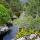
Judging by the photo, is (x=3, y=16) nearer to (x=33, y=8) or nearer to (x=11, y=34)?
(x=11, y=34)

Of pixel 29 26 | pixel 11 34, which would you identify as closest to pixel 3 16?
pixel 11 34

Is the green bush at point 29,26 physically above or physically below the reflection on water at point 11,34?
above

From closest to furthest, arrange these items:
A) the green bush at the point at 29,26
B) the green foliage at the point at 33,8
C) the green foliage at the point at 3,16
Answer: the green bush at the point at 29,26 → the green foliage at the point at 33,8 → the green foliage at the point at 3,16

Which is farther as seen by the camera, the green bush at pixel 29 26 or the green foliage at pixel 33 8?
the green foliage at pixel 33 8

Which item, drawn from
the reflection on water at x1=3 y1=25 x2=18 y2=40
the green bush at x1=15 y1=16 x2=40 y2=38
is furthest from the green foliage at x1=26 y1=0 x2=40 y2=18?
the reflection on water at x1=3 y1=25 x2=18 y2=40

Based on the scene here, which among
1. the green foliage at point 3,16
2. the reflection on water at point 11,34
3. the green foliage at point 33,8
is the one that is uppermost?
the green foliage at point 33,8

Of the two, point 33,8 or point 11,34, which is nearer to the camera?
point 33,8

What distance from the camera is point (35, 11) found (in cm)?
534

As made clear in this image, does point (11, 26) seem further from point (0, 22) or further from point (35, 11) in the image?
point (35, 11)

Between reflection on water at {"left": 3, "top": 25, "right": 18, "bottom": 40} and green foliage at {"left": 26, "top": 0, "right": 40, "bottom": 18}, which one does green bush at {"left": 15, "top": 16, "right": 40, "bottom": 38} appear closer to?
green foliage at {"left": 26, "top": 0, "right": 40, "bottom": 18}

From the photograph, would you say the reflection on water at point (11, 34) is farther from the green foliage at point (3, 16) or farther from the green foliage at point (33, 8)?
the green foliage at point (33, 8)

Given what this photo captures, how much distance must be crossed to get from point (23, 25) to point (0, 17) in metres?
1.51

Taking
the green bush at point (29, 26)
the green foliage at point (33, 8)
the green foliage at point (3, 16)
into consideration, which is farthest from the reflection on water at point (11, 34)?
the green foliage at point (33, 8)

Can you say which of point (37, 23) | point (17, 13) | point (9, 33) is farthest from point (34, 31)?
point (17, 13)
